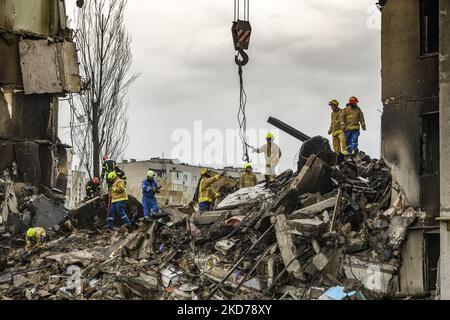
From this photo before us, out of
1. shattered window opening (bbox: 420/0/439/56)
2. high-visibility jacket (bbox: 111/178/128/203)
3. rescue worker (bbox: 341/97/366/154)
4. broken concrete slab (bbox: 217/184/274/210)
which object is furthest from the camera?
high-visibility jacket (bbox: 111/178/128/203)

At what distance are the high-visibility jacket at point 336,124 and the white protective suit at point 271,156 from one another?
145cm

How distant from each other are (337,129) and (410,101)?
3240 millimetres

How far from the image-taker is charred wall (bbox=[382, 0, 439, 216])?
14602 millimetres

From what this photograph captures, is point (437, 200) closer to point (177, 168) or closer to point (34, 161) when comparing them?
point (34, 161)

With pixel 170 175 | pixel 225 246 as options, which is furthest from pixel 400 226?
pixel 170 175

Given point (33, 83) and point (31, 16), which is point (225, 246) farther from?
point (31, 16)

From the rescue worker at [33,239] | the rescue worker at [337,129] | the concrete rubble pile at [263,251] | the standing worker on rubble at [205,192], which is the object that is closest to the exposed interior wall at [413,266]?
the concrete rubble pile at [263,251]

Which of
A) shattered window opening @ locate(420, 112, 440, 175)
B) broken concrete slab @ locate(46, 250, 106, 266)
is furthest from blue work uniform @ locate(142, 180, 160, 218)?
shattered window opening @ locate(420, 112, 440, 175)

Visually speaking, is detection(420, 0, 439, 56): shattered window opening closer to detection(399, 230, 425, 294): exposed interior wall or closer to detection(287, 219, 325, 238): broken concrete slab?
detection(399, 230, 425, 294): exposed interior wall

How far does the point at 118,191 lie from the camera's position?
58.7ft

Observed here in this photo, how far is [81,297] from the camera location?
14492 millimetres

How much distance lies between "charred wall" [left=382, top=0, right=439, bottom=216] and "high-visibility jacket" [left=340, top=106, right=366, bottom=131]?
218cm
